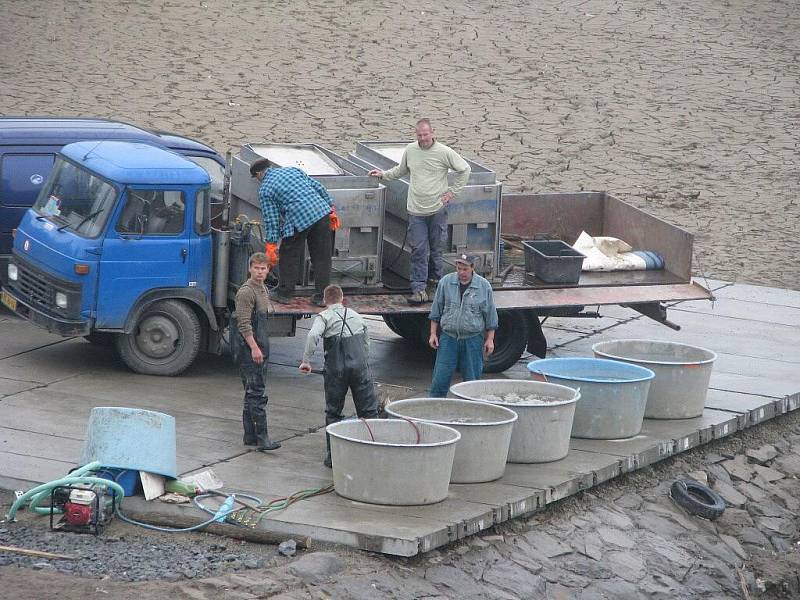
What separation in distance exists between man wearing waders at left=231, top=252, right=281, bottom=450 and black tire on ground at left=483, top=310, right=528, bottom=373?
358cm

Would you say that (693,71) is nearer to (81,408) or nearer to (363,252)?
(363,252)

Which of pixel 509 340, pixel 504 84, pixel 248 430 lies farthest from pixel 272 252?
pixel 504 84

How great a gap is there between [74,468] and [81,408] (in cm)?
187

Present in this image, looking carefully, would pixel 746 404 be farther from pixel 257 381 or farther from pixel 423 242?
pixel 257 381

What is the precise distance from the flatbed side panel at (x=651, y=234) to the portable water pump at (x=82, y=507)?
24.4 feet

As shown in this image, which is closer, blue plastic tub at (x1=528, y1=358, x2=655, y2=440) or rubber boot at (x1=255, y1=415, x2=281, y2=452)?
rubber boot at (x1=255, y1=415, x2=281, y2=452)

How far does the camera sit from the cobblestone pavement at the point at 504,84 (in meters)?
23.1

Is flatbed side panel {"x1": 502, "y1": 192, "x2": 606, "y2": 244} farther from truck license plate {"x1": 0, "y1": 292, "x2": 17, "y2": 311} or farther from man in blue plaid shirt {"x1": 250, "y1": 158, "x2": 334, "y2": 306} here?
truck license plate {"x1": 0, "y1": 292, "x2": 17, "y2": 311}

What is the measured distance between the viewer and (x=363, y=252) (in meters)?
13.4

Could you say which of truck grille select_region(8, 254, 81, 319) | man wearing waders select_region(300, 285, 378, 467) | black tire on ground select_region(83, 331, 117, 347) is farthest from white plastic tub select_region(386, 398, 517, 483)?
black tire on ground select_region(83, 331, 117, 347)

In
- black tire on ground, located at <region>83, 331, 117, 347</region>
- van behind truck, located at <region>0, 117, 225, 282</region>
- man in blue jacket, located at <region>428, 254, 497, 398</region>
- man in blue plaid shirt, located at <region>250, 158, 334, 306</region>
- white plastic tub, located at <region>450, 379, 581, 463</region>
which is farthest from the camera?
van behind truck, located at <region>0, 117, 225, 282</region>

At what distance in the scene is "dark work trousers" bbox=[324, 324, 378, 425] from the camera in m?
10.6

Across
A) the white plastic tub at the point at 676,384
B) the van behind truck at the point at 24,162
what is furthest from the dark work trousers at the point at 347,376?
the van behind truck at the point at 24,162

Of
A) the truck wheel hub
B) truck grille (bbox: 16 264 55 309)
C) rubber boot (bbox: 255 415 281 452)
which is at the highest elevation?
truck grille (bbox: 16 264 55 309)
